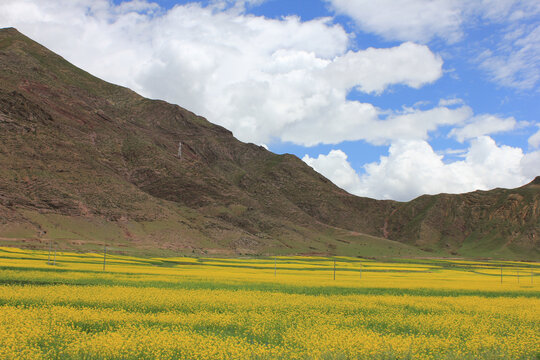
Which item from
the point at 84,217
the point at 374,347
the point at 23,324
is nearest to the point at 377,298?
the point at 374,347

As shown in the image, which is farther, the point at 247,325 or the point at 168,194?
the point at 168,194

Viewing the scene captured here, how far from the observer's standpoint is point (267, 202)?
506ft

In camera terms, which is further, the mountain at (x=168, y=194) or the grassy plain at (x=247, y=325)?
the mountain at (x=168, y=194)

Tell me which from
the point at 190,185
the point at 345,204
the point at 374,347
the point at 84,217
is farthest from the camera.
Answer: the point at 345,204

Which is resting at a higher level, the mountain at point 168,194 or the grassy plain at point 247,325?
the mountain at point 168,194

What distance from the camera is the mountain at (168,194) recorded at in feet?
281

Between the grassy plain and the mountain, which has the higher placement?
the mountain

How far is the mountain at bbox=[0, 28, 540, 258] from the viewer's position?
85500mm

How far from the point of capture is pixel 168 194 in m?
122

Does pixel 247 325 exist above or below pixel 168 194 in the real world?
below

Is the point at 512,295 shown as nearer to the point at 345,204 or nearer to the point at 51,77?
the point at 51,77

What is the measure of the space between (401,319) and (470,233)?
15905 centimetres

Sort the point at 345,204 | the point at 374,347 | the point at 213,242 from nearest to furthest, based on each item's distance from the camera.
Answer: the point at 374,347, the point at 213,242, the point at 345,204

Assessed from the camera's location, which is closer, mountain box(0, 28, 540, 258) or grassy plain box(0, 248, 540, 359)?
grassy plain box(0, 248, 540, 359)
